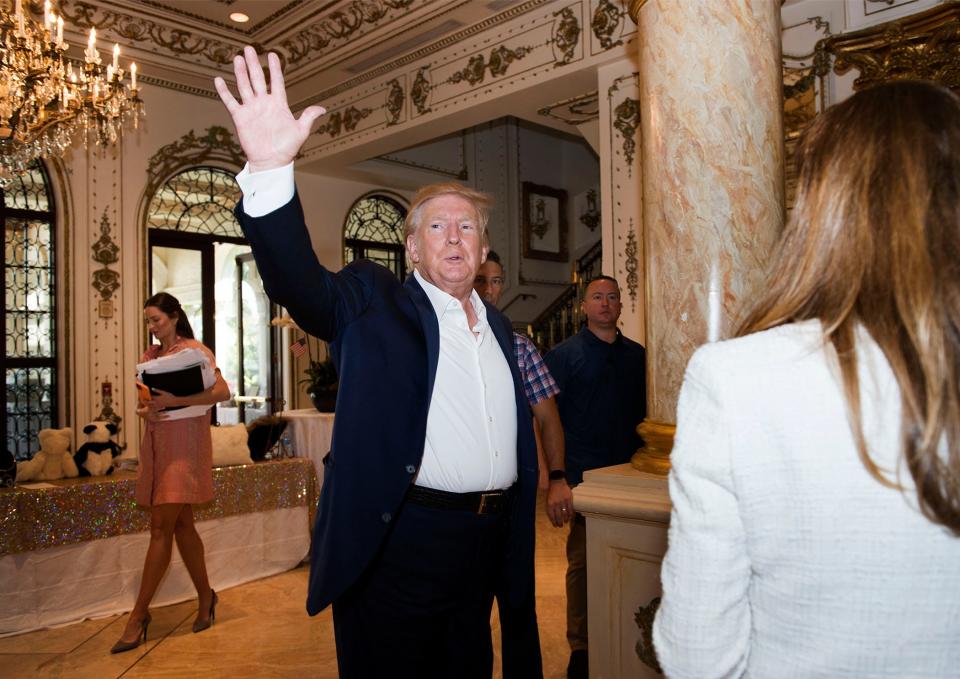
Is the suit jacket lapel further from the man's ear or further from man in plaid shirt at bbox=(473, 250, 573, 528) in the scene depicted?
man in plaid shirt at bbox=(473, 250, 573, 528)

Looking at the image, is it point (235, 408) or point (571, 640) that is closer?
point (571, 640)

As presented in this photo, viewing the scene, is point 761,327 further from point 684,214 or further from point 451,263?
point 684,214

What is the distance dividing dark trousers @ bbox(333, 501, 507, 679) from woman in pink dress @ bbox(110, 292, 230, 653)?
205 centimetres

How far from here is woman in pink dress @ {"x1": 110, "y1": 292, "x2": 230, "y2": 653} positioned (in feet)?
11.2

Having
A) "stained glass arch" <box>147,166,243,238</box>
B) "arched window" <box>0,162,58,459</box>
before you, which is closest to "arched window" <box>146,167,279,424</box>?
"stained glass arch" <box>147,166,243,238</box>

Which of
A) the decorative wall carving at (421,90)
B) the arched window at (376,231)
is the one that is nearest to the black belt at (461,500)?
the decorative wall carving at (421,90)

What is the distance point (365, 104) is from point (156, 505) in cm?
441

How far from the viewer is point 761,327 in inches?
31.4

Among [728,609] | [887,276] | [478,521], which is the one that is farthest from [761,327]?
[478,521]

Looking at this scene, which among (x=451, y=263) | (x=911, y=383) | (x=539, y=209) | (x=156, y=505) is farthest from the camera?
(x=539, y=209)

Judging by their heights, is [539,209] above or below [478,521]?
above

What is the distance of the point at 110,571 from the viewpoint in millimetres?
3791

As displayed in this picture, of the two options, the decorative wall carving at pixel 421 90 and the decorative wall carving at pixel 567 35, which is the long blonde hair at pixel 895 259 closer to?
the decorative wall carving at pixel 567 35

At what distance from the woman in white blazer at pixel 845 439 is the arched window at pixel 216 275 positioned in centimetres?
696
